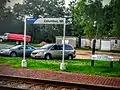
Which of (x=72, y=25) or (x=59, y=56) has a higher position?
(x=72, y=25)

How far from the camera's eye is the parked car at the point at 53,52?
35.1 feet

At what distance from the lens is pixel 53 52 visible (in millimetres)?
11062

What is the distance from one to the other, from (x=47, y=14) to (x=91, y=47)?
6.54 feet

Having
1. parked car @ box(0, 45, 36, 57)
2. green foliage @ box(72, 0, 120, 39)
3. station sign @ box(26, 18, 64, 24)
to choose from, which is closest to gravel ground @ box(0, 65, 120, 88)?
green foliage @ box(72, 0, 120, 39)

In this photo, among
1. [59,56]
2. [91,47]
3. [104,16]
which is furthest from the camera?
[59,56]

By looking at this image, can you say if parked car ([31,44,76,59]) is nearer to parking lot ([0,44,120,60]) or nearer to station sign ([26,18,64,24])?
parking lot ([0,44,120,60])

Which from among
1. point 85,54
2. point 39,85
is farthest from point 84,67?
point 39,85

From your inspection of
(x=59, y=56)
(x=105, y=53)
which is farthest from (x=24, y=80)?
(x=59, y=56)

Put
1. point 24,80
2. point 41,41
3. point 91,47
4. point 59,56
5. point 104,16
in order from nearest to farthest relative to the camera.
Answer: point 24,80
point 104,16
point 91,47
point 41,41
point 59,56

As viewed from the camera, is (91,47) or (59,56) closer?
(91,47)

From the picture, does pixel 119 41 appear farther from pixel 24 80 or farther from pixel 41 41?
pixel 24 80

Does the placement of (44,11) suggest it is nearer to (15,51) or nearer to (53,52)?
(53,52)

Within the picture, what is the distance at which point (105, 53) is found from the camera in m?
8.88

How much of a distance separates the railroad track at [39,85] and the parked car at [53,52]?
4.32 meters
